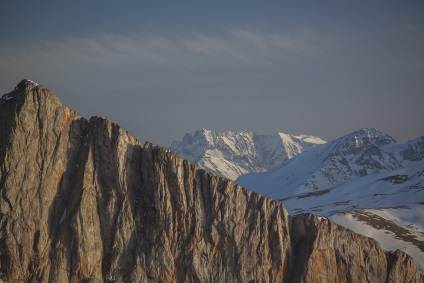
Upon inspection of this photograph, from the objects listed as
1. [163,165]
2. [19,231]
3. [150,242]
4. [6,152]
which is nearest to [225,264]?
[150,242]

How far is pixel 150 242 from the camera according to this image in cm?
6506

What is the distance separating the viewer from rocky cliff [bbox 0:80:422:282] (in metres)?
60.8

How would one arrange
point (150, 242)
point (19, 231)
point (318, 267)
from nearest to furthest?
point (19, 231) < point (150, 242) < point (318, 267)

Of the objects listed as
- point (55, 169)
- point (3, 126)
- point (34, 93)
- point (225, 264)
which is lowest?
point (225, 264)

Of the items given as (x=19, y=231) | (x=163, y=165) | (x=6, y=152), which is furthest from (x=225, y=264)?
(x=6, y=152)

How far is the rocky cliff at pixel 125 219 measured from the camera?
6084cm

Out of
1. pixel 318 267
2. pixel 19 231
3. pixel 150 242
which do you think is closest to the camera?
pixel 19 231

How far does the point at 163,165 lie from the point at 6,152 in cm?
1853

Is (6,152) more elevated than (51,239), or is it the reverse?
(6,152)

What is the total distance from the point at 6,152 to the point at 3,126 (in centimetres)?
348

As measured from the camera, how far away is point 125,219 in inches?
2544

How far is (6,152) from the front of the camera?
61.2 metres

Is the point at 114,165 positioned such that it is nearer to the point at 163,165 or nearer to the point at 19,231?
the point at 163,165

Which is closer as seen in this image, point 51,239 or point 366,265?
point 51,239
